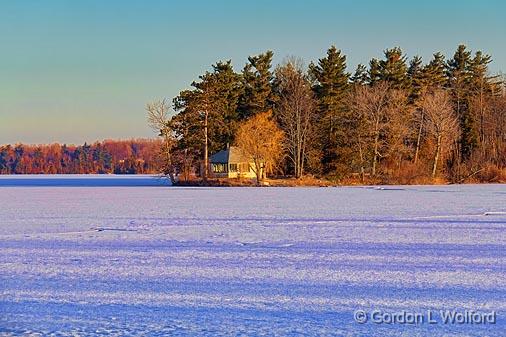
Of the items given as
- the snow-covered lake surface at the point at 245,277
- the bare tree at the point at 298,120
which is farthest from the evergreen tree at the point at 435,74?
the snow-covered lake surface at the point at 245,277

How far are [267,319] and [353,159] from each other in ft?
169

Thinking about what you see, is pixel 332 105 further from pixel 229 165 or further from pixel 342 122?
pixel 229 165

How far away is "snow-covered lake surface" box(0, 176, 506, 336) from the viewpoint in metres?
6.81

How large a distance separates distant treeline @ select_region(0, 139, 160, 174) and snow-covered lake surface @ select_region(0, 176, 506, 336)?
429ft

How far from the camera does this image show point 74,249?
42.8 feet

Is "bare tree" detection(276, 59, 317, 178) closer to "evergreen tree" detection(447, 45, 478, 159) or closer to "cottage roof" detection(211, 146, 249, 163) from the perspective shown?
"cottage roof" detection(211, 146, 249, 163)

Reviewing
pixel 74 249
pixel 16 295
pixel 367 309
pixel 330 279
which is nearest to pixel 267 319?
pixel 367 309

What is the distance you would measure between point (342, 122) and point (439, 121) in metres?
9.26

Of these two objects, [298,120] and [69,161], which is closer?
[298,120]

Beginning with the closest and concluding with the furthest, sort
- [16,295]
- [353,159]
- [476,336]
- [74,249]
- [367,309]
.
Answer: [476,336], [367,309], [16,295], [74,249], [353,159]

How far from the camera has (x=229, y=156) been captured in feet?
202

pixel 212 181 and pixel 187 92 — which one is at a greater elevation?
pixel 187 92

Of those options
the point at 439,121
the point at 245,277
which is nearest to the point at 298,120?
the point at 439,121

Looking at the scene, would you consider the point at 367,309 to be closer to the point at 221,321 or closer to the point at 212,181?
the point at 221,321
